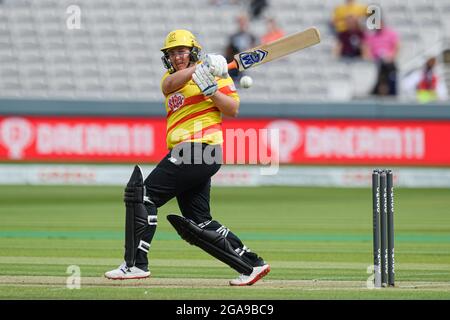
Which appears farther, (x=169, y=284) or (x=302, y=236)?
(x=302, y=236)

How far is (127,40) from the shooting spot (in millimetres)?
23297

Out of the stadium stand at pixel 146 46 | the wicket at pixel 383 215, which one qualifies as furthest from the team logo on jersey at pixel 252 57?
the stadium stand at pixel 146 46

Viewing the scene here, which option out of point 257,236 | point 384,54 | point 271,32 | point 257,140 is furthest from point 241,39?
point 257,236

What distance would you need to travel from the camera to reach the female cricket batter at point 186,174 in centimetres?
770

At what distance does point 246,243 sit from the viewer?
1151 centimetres

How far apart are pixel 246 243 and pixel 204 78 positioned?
173 inches

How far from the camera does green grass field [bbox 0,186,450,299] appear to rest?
751 centimetres

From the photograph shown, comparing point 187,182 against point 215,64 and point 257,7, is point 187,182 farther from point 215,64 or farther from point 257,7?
point 257,7

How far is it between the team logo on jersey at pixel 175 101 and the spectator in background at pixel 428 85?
1367 cm

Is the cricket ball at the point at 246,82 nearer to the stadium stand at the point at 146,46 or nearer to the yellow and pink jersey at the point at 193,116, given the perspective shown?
the yellow and pink jersey at the point at 193,116
